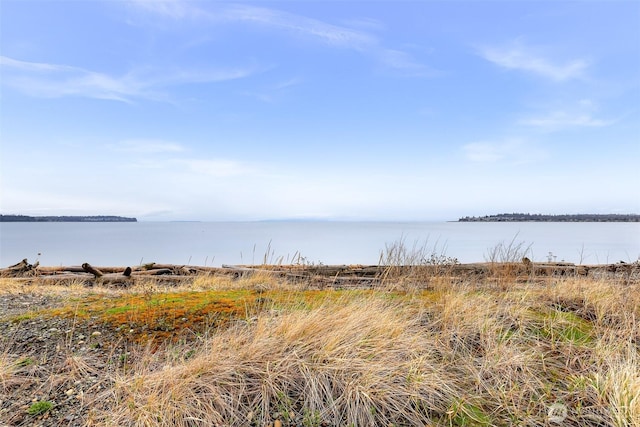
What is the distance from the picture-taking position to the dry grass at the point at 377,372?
268 cm

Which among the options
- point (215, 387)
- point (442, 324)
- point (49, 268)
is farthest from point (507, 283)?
point (49, 268)

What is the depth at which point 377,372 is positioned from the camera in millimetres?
3012

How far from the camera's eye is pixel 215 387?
286cm

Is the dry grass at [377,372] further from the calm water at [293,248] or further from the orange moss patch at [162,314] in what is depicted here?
the calm water at [293,248]

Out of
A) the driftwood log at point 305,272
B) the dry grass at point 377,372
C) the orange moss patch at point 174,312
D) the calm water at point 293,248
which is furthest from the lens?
the calm water at point 293,248

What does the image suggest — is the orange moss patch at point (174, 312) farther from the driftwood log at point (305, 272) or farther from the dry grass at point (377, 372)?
the driftwood log at point (305, 272)

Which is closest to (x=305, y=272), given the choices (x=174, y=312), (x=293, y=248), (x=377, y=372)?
(x=174, y=312)

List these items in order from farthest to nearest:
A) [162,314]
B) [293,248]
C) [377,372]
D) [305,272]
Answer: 1. [293,248]
2. [305,272]
3. [162,314]
4. [377,372]

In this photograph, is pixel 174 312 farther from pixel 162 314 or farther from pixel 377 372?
pixel 377 372

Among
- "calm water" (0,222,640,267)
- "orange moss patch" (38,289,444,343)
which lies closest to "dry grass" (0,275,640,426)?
"orange moss patch" (38,289,444,343)

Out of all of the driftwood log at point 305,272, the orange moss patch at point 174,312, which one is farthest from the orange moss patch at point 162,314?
the driftwood log at point 305,272

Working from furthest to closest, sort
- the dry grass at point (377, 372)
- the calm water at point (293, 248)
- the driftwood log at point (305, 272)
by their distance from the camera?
the calm water at point (293, 248) → the driftwood log at point (305, 272) → the dry grass at point (377, 372)

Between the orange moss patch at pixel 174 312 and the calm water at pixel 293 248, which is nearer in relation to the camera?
the orange moss patch at pixel 174 312

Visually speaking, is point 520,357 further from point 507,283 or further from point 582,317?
point 507,283
